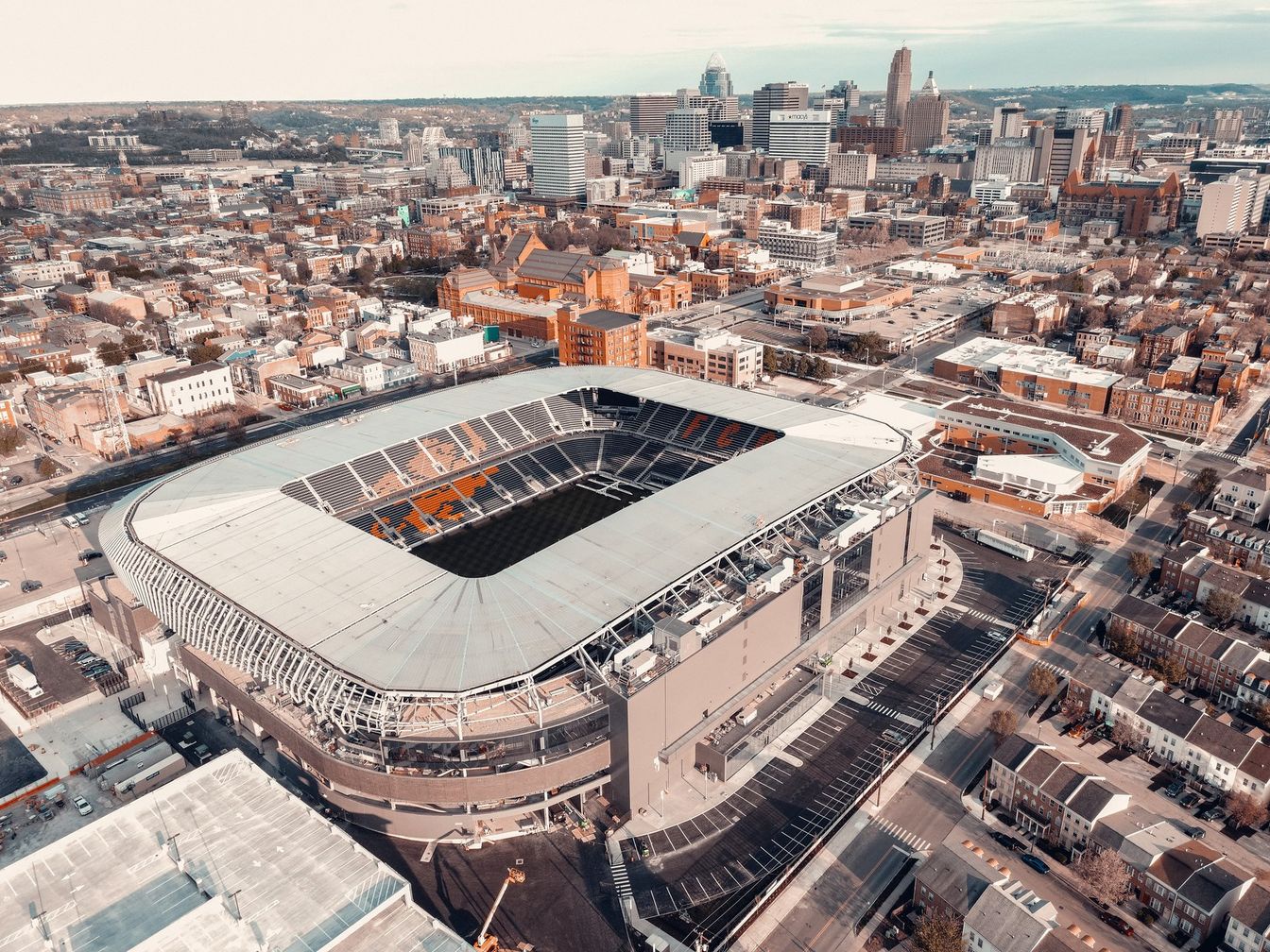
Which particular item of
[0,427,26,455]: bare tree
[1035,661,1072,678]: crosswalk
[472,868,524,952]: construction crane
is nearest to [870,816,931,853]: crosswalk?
[1035,661,1072,678]: crosswalk

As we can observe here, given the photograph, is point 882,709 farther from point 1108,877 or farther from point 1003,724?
point 1108,877

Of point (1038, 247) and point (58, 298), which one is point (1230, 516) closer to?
point (1038, 247)

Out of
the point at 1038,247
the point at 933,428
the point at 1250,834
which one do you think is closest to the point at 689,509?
the point at 1250,834

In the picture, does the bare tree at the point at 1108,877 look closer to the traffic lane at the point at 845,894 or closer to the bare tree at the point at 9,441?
the traffic lane at the point at 845,894

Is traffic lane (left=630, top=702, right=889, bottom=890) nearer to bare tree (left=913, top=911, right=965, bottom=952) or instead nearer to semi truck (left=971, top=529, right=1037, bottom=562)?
bare tree (left=913, top=911, right=965, bottom=952)

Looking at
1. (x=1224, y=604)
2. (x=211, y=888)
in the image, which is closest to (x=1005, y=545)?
(x=1224, y=604)

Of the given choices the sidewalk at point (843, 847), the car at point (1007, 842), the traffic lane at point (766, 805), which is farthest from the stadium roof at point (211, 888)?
the car at point (1007, 842)
